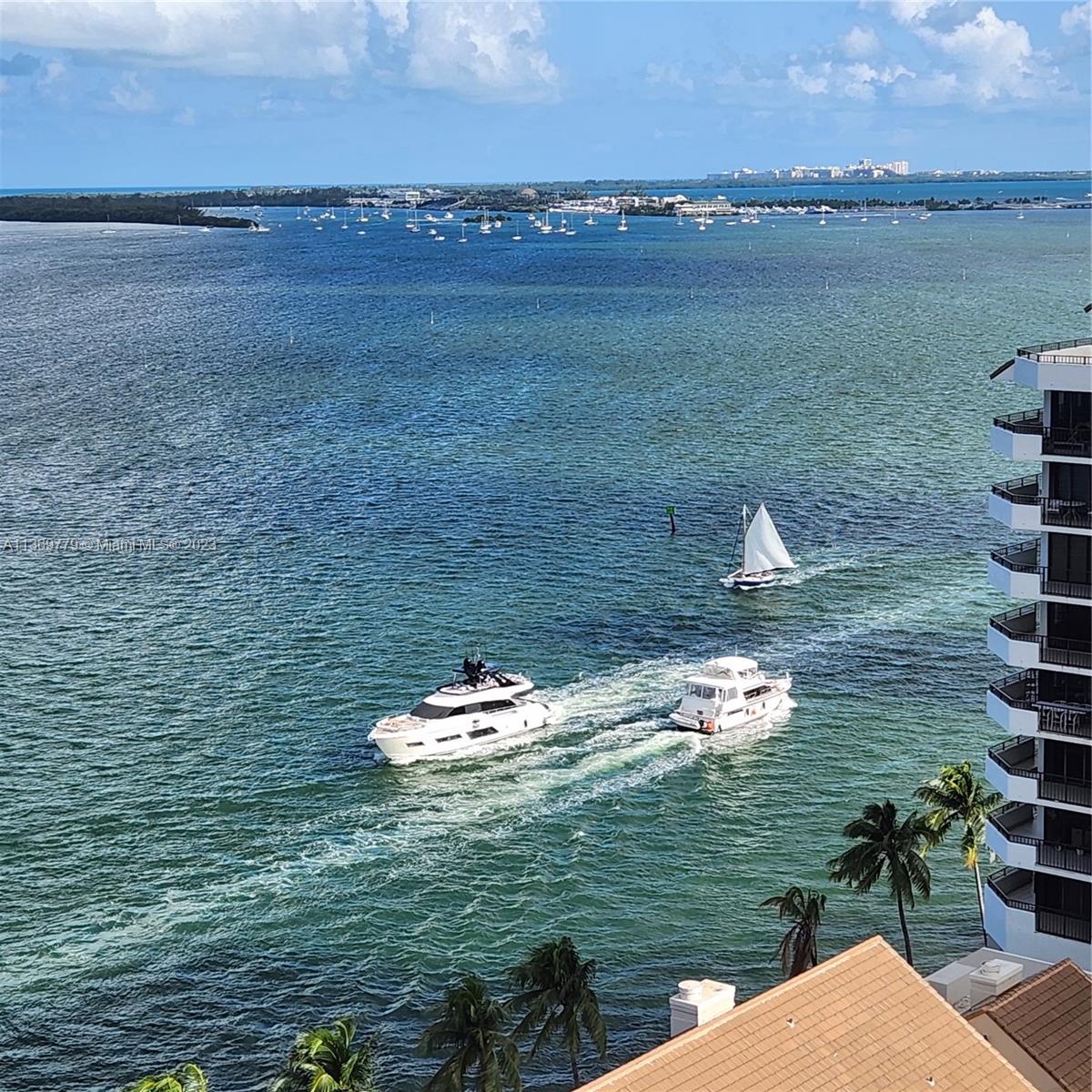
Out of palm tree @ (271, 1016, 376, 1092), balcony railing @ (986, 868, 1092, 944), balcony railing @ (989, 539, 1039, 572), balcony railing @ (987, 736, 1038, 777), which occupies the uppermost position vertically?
balcony railing @ (989, 539, 1039, 572)

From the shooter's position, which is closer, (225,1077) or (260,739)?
(225,1077)

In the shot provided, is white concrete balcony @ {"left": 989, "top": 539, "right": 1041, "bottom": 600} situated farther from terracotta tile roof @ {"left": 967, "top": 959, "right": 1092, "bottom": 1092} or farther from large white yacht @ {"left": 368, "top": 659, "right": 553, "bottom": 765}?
large white yacht @ {"left": 368, "top": 659, "right": 553, "bottom": 765}

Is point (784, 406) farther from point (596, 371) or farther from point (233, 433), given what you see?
point (233, 433)

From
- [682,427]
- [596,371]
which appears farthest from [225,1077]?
[596,371]

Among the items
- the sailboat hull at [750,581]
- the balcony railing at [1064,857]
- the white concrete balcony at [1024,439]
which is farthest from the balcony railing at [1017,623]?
the sailboat hull at [750,581]

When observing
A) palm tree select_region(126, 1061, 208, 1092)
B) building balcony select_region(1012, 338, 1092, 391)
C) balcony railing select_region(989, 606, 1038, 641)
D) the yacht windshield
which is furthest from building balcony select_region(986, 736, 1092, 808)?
the yacht windshield

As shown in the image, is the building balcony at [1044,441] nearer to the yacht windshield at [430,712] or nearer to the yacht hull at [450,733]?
the yacht hull at [450,733]
